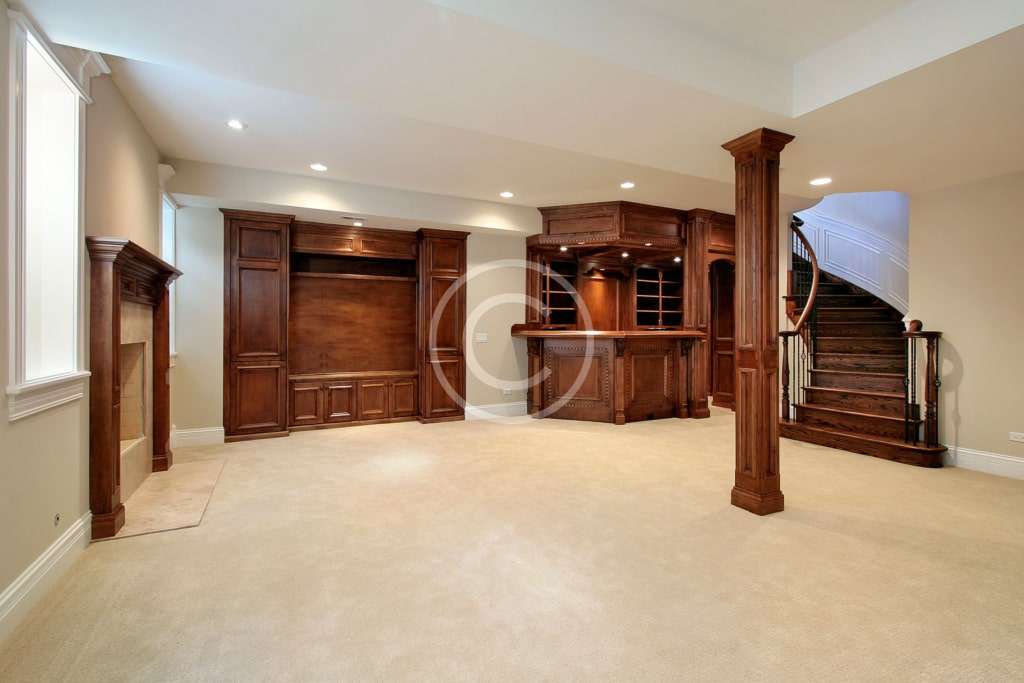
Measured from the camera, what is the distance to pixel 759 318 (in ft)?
10.2

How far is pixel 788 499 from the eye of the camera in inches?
132

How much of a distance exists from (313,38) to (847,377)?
5.75m

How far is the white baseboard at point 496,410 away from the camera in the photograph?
632cm

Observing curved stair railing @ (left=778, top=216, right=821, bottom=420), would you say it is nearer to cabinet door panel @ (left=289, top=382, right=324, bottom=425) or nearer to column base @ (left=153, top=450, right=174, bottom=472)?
cabinet door panel @ (left=289, top=382, right=324, bottom=425)

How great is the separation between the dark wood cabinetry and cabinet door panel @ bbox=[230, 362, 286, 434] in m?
0.01

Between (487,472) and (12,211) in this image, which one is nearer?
(12,211)

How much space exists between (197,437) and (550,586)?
14.2 feet

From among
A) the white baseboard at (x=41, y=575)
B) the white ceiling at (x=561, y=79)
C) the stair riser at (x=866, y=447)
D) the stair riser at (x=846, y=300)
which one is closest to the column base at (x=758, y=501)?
the stair riser at (x=866, y=447)

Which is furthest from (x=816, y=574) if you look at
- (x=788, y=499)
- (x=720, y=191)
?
(x=720, y=191)

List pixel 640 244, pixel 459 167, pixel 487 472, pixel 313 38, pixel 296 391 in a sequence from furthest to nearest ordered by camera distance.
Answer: pixel 640 244 < pixel 296 391 < pixel 459 167 < pixel 487 472 < pixel 313 38

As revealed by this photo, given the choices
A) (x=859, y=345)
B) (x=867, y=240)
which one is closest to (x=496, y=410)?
(x=859, y=345)

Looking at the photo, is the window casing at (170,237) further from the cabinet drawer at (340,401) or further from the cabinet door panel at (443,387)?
the cabinet door panel at (443,387)

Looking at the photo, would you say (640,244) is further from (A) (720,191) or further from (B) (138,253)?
(B) (138,253)

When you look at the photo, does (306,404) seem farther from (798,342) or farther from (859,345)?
(859,345)
